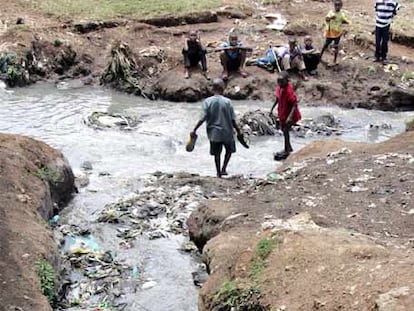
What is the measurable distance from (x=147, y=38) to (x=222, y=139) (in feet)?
25.1

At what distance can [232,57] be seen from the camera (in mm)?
15039

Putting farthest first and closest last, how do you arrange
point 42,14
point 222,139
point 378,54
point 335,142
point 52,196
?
point 42,14 → point 378,54 → point 335,142 → point 222,139 → point 52,196

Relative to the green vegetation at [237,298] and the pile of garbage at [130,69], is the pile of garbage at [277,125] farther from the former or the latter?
the green vegetation at [237,298]

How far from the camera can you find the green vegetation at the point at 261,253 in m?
6.09

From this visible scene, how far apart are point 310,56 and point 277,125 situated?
9.51 ft

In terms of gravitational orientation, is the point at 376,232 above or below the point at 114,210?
above

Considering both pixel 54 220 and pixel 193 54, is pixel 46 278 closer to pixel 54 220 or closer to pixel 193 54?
pixel 54 220

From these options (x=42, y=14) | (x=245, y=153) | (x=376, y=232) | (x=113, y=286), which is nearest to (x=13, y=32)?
(x=42, y=14)

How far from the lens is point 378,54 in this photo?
15977 millimetres

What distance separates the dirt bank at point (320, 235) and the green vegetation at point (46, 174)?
6.37 feet

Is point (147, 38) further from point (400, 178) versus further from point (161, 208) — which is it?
point (400, 178)

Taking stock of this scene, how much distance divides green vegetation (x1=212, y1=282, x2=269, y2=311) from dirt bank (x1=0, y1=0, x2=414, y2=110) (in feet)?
→ 29.4

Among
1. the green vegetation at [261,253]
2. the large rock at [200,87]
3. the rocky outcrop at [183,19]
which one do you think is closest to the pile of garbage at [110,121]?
the large rock at [200,87]

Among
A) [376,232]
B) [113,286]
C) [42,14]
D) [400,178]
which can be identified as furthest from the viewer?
[42,14]
